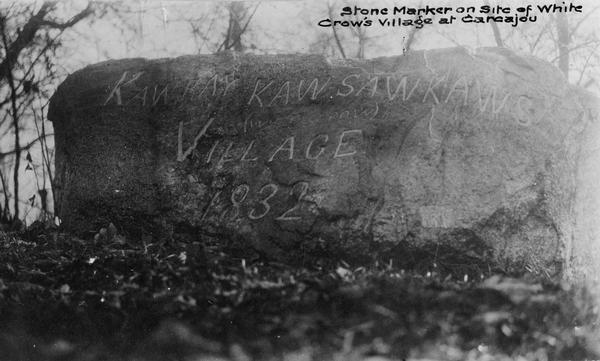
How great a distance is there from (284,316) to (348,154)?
142 centimetres

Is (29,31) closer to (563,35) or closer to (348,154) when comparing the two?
(348,154)

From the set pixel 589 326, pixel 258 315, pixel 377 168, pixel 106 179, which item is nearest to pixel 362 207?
pixel 377 168

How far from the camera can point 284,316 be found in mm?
3672

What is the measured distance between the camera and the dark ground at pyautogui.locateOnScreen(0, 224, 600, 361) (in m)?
3.59

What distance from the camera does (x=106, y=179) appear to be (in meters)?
5.12

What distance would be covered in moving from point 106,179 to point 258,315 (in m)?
2.00

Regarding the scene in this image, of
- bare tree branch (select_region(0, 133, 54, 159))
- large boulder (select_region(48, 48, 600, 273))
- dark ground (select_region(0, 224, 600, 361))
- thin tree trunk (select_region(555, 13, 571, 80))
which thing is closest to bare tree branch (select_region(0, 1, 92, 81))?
bare tree branch (select_region(0, 133, 54, 159))

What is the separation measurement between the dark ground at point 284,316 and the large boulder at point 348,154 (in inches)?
18.9

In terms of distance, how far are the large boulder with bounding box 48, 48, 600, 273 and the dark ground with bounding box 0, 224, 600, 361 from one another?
1.58 ft

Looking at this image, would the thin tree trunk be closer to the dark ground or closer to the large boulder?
the large boulder

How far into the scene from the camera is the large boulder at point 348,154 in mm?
4582

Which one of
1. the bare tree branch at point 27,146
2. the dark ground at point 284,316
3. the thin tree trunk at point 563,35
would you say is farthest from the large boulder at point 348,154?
the thin tree trunk at point 563,35

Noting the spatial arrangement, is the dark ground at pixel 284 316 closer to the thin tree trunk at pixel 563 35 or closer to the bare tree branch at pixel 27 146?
the bare tree branch at pixel 27 146

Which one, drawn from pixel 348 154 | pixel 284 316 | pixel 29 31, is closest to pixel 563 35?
pixel 348 154
